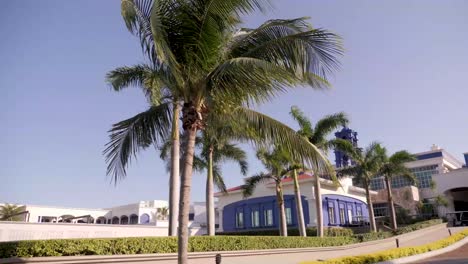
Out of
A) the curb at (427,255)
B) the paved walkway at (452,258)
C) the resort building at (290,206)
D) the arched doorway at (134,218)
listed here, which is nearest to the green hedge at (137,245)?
the curb at (427,255)

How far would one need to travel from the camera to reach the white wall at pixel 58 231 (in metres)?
22.2

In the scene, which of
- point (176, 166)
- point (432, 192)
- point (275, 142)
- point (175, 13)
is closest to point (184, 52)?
point (175, 13)

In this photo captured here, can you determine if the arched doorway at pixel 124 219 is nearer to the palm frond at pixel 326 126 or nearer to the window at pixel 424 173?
the palm frond at pixel 326 126

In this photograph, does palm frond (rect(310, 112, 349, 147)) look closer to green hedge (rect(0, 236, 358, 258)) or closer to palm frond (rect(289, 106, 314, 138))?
palm frond (rect(289, 106, 314, 138))

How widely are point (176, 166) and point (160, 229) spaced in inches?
592

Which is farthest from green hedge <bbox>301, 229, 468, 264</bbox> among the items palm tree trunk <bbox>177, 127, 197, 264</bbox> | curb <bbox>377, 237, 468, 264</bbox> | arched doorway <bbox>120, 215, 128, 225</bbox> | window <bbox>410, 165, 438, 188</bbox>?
arched doorway <bbox>120, 215, 128, 225</bbox>

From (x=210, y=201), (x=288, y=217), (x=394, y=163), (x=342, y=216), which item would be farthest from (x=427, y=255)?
(x=342, y=216)

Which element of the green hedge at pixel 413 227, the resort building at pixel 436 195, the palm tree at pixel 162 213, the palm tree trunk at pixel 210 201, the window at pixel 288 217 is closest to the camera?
the palm tree trunk at pixel 210 201

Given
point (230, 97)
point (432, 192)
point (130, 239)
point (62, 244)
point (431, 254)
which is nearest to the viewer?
point (230, 97)

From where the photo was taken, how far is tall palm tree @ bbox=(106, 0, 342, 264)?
28.6 ft

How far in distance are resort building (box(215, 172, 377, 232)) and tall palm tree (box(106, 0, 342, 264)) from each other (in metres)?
24.3

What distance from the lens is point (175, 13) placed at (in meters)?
9.19

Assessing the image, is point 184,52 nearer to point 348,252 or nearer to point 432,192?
point 348,252

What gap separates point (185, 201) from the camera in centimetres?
889
